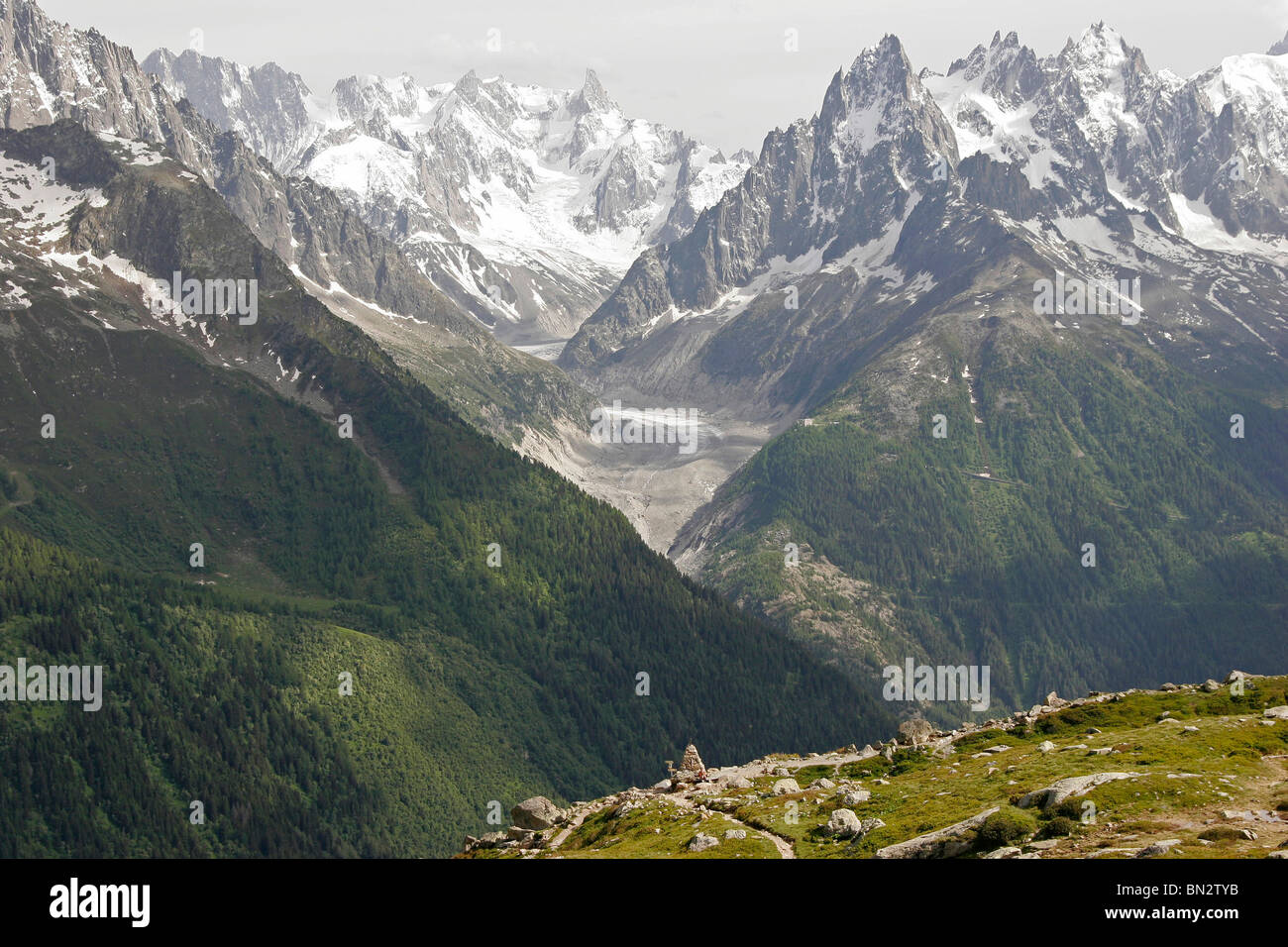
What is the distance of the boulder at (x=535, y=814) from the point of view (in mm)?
124562

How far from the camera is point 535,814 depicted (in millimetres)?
125625

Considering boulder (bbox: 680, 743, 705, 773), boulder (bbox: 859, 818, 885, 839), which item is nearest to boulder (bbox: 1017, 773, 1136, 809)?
boulder (bbox: 859, 818, 885, 839)

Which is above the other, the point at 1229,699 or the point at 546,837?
the point at 1229,699

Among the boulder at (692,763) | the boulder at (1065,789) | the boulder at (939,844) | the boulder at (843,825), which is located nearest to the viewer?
the boulder at (939,844)

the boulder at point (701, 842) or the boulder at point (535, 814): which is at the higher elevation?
the boulder at point (701, 842)

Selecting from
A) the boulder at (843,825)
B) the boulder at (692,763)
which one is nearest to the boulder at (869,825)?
the boulder at (843,825)

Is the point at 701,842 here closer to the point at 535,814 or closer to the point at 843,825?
the point at 843,825

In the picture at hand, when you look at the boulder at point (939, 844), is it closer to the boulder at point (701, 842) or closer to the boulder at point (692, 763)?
the boulder at point (701, 842)

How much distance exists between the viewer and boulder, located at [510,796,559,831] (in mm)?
124562

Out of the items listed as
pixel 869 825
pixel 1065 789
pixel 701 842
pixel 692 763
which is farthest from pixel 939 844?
pixel 692 763
